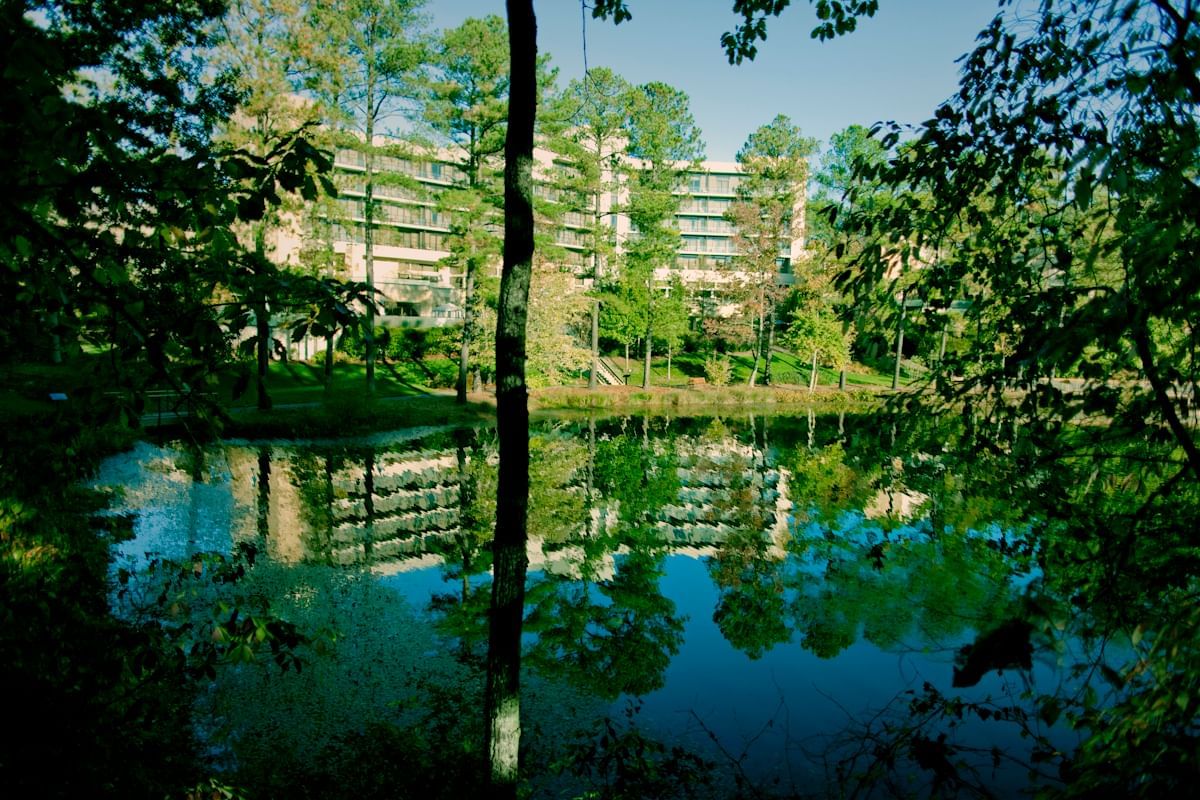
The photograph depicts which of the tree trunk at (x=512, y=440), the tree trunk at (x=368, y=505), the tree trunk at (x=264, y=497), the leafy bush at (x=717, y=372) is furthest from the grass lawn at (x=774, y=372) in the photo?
the tree trunk at (x=512, y=440)

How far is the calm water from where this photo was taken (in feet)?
23.7

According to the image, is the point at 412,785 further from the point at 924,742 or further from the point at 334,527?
the point at 334,527

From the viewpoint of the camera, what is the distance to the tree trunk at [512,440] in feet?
13.0

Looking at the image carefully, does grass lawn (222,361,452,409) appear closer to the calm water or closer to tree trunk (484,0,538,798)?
the calm water

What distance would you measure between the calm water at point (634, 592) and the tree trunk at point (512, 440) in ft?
6.66

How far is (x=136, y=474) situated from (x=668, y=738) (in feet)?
49.6

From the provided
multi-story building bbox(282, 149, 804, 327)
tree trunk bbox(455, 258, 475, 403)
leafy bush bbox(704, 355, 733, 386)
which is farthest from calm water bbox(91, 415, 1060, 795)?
multi-story building bbox(282, 149, 804, 327)

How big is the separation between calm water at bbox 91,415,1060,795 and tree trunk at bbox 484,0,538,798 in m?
2.03

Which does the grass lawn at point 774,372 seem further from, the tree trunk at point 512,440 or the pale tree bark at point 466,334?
the tree trunk at point 512,440

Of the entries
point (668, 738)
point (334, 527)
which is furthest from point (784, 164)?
point (668, 738)

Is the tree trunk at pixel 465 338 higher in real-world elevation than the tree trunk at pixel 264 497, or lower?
higher

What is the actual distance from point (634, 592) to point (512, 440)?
25.3 feet

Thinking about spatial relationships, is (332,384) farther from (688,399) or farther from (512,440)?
(512,440)

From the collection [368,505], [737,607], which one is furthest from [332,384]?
[737,607]
